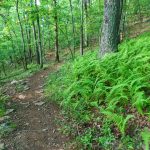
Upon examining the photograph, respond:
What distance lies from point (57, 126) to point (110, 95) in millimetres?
1772

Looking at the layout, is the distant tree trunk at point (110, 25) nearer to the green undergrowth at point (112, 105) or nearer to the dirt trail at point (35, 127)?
the green undergrowth at point (112, 105)

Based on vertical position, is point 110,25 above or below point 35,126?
above

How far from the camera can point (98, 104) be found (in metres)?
6.72

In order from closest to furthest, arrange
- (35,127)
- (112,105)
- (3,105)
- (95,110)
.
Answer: (112,105)
(95,110)
(35,127)
(3,105)

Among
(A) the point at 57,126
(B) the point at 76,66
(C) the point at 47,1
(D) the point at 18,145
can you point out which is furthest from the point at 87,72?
(C) the point at 47,1

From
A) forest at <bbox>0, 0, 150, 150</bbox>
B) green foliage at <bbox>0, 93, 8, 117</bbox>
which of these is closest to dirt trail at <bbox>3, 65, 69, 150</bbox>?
forest at <bbox>0, 0, 150, 150</bbox>

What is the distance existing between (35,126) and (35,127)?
7 cm

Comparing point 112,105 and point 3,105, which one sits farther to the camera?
point 3,105

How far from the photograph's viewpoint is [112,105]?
588cm

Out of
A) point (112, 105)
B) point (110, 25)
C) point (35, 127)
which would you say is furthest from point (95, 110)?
point (110, 25)

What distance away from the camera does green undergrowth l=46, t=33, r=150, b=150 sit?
5.10m

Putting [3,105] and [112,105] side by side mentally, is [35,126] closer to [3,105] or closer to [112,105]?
[112,105]

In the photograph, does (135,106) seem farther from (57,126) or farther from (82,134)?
(57,126)

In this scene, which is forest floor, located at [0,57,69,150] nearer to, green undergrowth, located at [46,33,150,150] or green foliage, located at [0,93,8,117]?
green foliage, located at [0,93,8,117]
